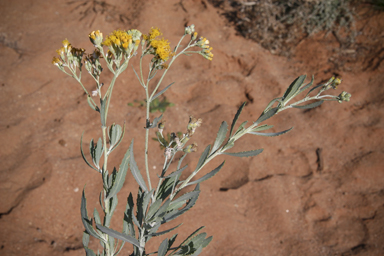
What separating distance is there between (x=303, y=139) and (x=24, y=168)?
9.64ft

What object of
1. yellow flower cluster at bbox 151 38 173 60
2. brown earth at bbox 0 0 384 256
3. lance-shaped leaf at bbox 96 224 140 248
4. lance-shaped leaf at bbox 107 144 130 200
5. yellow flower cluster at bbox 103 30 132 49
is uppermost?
yellow flower cluster at bbox 103 30 132 49

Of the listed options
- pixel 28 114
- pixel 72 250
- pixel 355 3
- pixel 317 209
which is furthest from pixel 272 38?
pixel 72 250

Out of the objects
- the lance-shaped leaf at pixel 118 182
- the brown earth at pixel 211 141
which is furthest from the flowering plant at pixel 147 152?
the brown earth at pixel 211 141

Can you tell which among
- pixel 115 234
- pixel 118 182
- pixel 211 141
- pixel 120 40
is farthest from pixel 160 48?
pixel 211 141

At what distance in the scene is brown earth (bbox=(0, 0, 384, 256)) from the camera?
8.12 feet

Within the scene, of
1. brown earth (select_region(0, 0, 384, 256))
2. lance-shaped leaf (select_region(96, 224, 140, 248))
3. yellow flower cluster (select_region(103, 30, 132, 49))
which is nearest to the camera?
lance-shaped leaf (select_region(96, 224, 140, 248))

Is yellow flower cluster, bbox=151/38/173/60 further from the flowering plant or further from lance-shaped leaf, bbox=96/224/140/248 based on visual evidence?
lance-shaped leaf, bbox=96/224/140/248

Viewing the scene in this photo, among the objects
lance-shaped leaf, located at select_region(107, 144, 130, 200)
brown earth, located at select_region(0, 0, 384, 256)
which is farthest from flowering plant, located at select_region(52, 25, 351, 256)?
brown earth, located at select_region(0, 0, 384, 256)

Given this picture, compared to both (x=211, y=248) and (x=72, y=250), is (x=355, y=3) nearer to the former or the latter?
(x=211, y=248)

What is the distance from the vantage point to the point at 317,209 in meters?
2.69

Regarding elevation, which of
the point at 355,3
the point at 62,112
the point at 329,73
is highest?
the point at 62,112

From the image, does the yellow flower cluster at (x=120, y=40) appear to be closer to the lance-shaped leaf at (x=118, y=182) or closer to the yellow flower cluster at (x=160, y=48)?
the yellow flower cluster at (x=160, y=48)

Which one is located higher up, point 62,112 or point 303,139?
point 62,112

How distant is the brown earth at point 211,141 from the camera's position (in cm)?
247
